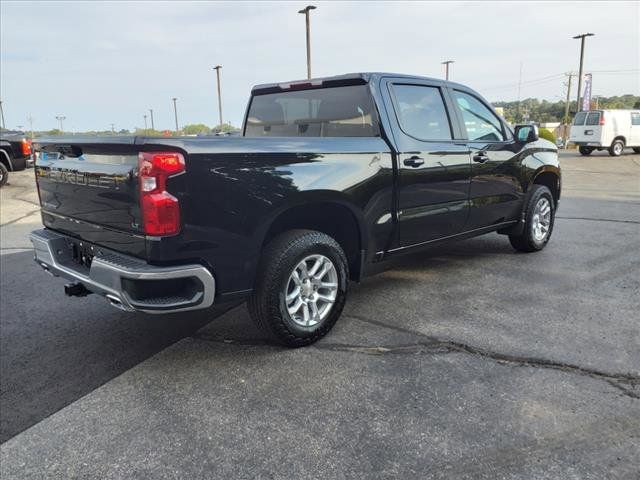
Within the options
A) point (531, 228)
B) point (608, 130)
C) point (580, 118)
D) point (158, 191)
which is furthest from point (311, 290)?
point (580, 118)

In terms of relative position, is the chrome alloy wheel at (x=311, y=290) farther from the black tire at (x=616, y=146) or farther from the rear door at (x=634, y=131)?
the rear door at (x=634, y=131)

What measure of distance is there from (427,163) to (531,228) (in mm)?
2192

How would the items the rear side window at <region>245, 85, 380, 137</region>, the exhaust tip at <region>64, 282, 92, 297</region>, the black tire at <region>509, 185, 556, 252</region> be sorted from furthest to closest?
the black tire at <region>509, 185, 556, 252</region> → the rear side window at <region>245, 85, 380, 137</region> → the exhaust tip at <region>64, 282, 92, 297</region>

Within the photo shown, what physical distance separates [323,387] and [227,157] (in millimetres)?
1397

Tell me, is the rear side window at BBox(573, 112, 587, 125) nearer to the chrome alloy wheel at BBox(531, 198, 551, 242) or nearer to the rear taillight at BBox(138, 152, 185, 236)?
the chrome alloy wheel at BBox(531, 198, 551, 242)

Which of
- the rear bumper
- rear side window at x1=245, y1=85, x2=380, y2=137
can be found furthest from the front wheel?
the rear bumper

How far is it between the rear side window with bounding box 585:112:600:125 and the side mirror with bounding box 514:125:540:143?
19653mm

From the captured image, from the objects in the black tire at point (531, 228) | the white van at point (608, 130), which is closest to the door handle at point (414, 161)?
the black tire at point (531, 228)

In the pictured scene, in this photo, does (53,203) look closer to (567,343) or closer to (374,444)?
(374,444)

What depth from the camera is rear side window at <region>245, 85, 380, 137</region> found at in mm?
4004

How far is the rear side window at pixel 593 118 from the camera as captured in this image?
22.3 meters

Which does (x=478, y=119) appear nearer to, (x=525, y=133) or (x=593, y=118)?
(x=525, y=133)

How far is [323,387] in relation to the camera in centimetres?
298

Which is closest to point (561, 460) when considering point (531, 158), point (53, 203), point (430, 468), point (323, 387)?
point (430, 468)
